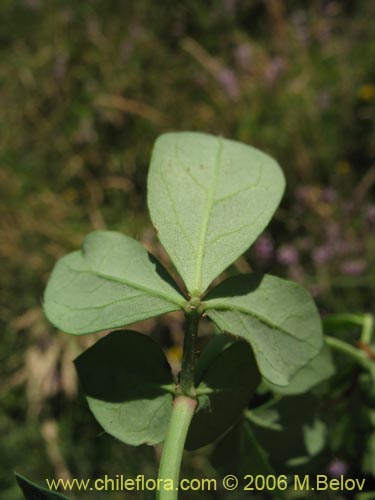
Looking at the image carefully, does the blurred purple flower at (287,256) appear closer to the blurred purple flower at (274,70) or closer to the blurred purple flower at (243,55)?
the blurred purple flower at (274,70)

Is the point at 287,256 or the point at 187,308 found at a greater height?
the point at 187,308

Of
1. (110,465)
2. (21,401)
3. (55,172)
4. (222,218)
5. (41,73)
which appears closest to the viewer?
(222,218)

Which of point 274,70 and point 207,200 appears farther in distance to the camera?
point 274,70

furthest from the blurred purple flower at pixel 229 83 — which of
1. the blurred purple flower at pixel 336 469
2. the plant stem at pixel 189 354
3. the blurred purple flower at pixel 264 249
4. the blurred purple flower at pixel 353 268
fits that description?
the plant stem at pixel 189 354

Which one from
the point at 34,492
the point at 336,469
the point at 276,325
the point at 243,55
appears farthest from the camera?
the point at 243,55

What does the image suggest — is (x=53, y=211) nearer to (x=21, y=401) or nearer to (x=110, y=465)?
(x=21, y=401)

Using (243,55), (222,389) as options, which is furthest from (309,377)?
(243,55)

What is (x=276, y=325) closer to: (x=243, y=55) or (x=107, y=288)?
(x=107, y=288)

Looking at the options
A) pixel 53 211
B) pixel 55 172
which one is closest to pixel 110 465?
pixel 53 211
